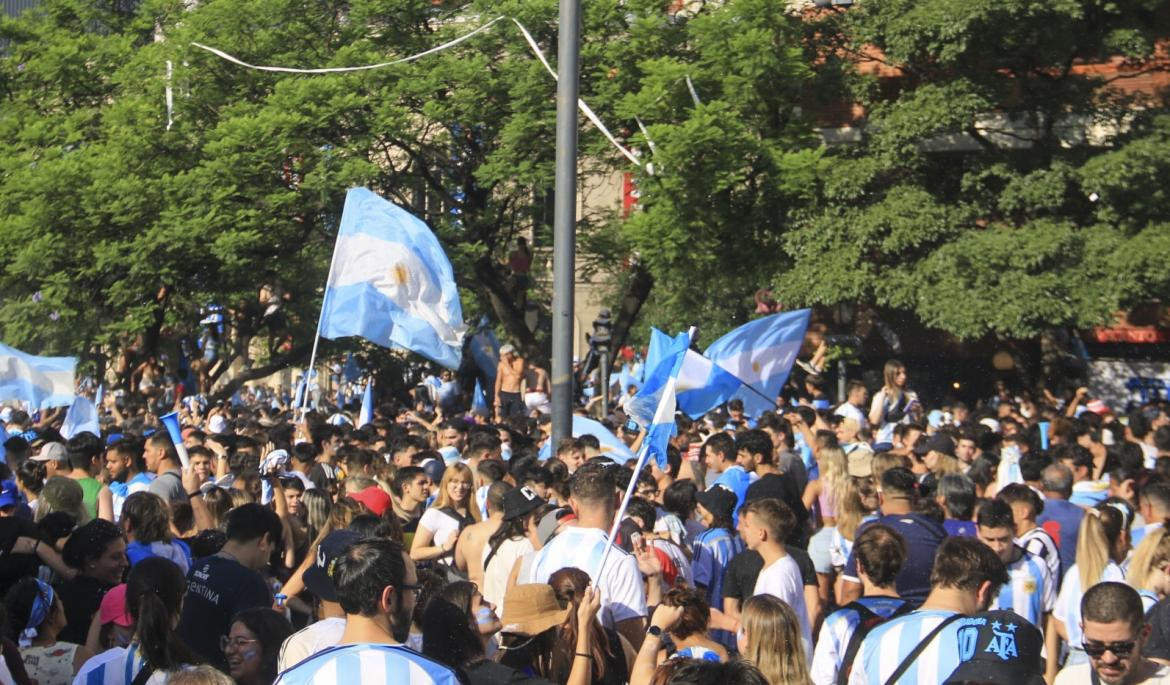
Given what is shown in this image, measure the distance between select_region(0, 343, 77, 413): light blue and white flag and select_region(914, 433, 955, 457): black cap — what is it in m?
8.92

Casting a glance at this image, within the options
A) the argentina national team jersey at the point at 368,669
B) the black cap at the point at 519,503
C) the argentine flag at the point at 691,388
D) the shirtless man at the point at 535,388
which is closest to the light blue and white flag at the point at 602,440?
the argentine flag at the point at 691,388

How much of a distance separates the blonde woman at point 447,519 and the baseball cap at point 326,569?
2.63m

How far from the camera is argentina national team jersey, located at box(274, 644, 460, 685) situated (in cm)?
410

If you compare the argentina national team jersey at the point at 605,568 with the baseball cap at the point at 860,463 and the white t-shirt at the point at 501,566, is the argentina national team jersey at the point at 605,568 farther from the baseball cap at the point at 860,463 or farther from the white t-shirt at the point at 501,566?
the baseball cap at the point at 860,463

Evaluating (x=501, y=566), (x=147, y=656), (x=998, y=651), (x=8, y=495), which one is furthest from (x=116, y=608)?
(x=998, y=651)

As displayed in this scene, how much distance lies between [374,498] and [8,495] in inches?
82.9

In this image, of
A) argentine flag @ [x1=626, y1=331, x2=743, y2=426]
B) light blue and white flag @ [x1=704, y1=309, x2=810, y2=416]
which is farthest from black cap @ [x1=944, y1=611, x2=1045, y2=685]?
light blue and white flag @ [x1=704, y1=309, x2=810, y2=416]

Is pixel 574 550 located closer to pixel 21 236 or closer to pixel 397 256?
pixel 397 256

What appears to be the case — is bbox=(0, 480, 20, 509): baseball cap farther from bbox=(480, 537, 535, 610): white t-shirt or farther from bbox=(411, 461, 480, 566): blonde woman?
bbox=(480, 537, 535, 610): white t-shirt

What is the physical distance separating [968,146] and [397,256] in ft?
45.0

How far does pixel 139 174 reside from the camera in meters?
22.6

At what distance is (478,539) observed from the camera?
802cm

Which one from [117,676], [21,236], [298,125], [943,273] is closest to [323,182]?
[298,125]

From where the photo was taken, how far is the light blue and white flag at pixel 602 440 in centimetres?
1229
